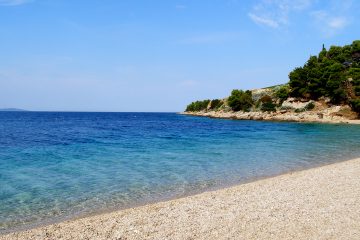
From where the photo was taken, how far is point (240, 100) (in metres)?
108

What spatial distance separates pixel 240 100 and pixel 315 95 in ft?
84.1

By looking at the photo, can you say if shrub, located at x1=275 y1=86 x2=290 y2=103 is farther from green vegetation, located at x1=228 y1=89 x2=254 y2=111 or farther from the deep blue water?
the deep blue water

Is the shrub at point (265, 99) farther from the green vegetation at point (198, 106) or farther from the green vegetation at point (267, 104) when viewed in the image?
the green vegetation at point (198, 106)

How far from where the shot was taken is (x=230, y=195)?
46.3 ft

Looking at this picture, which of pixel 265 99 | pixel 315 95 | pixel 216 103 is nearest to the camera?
pixel 315 95

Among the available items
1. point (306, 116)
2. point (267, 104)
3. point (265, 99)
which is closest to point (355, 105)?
point (306, 116)

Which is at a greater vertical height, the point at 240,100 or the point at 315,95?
the point at 315,95

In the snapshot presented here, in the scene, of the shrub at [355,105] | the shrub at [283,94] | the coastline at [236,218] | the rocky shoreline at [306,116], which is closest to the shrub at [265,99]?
the shrub at [283,94]

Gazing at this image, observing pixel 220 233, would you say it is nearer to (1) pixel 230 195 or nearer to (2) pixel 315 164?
(1) pixel 230 195

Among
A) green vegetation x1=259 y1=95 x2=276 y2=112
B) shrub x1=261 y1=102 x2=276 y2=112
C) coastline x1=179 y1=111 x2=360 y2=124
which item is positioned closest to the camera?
coastline x1=179 y1=111 x2=360 y2=124

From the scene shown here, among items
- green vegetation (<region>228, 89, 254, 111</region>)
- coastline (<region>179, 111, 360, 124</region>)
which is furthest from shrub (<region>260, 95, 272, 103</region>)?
coastline (<region>179, 111, 360, 124</region>)

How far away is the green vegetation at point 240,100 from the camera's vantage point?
107125 millimetres

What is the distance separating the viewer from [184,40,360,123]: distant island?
3177 inches

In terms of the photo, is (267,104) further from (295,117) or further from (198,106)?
(198,106)
